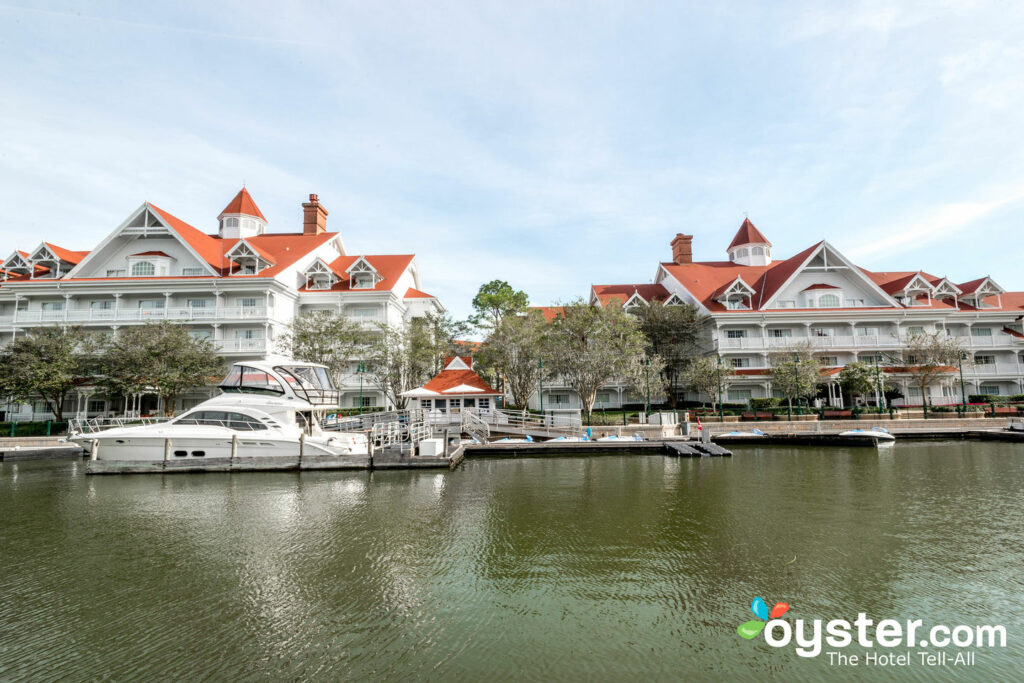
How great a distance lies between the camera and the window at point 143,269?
40.0 metres

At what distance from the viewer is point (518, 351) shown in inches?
1356

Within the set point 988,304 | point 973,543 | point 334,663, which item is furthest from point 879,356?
point 334,663

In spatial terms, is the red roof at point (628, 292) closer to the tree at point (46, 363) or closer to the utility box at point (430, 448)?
the utility box at point (430, 448)

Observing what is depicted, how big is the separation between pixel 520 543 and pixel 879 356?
42.3m

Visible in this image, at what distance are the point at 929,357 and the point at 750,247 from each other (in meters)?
21.4

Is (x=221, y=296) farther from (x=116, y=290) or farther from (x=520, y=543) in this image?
(x=520, y=543)

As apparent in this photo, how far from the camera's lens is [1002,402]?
38.2 metres

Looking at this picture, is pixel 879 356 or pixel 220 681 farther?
pixel 879 356

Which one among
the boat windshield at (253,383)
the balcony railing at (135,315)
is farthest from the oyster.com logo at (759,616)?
the balcony railing at (135,315)

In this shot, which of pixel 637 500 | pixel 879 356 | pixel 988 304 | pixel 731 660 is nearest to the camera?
pixel 731 660

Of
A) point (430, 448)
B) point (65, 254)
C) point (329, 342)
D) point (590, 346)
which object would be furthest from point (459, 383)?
point (65, 254)

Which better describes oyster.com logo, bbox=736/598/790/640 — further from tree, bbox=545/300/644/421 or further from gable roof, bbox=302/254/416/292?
gable roof, bbox=302/254/416/292

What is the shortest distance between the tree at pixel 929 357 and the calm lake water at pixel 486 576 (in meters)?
24.1

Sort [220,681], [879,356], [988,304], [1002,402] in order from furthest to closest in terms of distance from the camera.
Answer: [988,304] < [879,356] < [1002,402] < [220,681]
